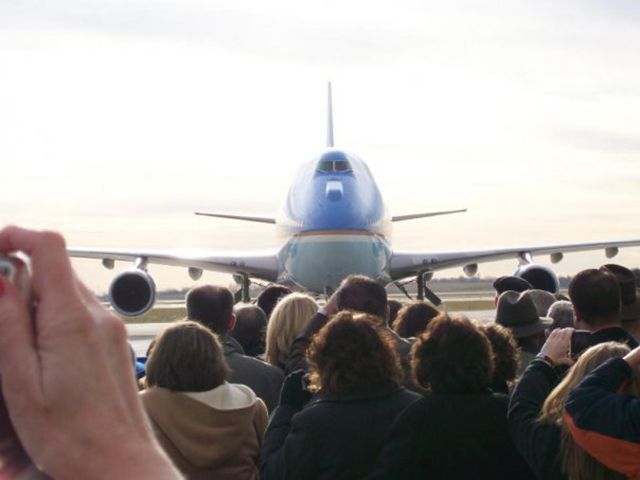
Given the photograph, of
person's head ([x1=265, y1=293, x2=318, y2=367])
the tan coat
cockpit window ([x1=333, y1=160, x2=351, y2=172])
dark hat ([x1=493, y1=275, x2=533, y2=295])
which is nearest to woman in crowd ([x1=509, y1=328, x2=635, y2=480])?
the tan coat

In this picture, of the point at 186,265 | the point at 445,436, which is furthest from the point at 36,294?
the point at 186,265

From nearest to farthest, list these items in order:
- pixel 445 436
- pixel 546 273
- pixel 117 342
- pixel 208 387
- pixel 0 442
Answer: pixel 0 442 < pixel 117 342 < pixel 445 436 < pixel 208 387 < pixel 546 273

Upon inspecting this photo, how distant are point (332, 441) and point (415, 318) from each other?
2289 millimetres

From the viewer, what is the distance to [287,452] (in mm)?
3818

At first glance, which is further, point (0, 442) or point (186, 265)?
point (186, 265)

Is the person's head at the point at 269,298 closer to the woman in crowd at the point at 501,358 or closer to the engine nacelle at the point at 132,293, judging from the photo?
the woman in crowd at the point at 501,358

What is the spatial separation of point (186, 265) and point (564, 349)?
19.5 meters

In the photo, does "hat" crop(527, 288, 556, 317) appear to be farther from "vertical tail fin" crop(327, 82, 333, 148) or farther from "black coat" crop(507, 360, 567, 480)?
"vertical tail fin" crop(327, 82, 333, 148)

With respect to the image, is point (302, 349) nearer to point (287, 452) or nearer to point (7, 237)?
point (287, 452)

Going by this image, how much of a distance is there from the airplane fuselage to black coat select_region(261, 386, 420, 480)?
45.4 feet

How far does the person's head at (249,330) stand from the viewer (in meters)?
6.61

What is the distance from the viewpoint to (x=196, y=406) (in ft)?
13.1

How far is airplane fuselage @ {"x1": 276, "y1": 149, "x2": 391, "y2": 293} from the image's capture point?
17.9 meters

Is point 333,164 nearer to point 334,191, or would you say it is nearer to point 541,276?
Result: point 334,191
